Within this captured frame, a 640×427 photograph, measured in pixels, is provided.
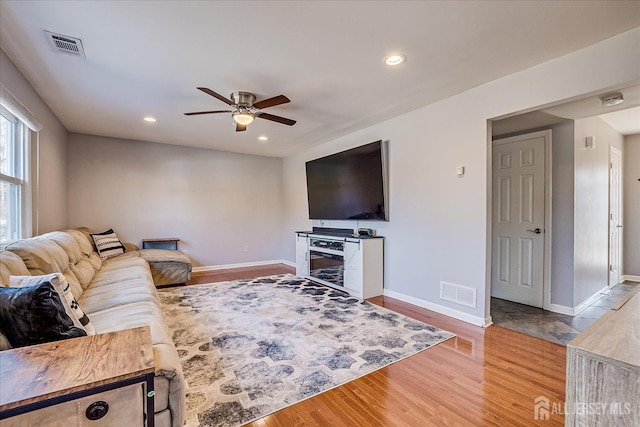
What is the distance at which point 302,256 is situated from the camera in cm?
503

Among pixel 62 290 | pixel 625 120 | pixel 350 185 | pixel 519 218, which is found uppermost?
pixel 625 120

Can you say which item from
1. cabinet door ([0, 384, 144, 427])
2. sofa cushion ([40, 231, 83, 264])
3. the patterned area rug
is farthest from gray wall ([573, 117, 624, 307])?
sofa cushion ([40, 231, 83, 264])

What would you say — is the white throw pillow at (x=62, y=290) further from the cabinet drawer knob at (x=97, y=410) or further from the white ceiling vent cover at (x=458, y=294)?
the white ceiling vent cover at (x=458, y=294)

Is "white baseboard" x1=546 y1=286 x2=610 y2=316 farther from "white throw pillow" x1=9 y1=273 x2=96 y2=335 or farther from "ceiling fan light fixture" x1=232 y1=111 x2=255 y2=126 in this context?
"white throw pillow" x1=9 y1=273 x2=96 y2=335

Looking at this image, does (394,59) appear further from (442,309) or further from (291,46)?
(442,309)

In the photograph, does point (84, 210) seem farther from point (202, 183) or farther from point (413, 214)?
point (413, 214)

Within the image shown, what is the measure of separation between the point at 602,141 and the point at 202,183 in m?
6.34

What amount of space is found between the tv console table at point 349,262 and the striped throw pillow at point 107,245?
295 cm

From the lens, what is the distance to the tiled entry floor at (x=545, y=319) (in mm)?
2703

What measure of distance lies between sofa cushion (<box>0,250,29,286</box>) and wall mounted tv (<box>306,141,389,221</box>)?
3408 mm

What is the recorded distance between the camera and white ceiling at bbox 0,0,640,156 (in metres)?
1.78

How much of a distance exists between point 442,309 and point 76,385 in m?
3.22

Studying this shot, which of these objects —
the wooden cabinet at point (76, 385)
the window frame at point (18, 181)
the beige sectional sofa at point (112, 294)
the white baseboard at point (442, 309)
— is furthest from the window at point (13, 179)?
the white baseboard at point (442, 309)

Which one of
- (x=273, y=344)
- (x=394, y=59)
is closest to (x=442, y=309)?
(x=273, y=344)
